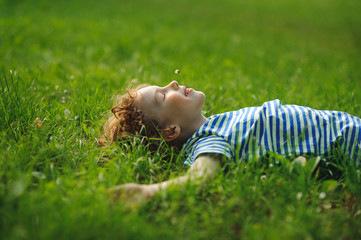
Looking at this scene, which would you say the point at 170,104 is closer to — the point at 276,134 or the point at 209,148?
the point at 209,148

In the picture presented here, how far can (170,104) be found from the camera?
8.11 ft

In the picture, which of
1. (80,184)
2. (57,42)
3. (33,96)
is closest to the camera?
(80,184)

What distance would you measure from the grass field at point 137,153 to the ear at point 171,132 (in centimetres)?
13

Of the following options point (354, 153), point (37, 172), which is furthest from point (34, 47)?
point (354, 153)

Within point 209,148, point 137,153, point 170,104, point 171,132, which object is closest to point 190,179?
point 209,148

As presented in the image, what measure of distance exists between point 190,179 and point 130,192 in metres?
0.38

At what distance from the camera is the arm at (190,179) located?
1789 mm

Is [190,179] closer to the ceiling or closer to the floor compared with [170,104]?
closer to the floor

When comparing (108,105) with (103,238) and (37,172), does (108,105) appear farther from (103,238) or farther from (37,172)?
(103,238)

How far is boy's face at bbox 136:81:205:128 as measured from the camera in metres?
2.48

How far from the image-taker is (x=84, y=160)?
7.43ft

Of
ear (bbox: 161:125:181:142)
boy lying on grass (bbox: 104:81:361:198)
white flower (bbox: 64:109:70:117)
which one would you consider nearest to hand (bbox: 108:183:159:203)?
boy lying on grass (bbox: 104:81:361:198)

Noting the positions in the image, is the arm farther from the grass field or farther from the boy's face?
the boy's face

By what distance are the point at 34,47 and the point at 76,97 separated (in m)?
2.96
